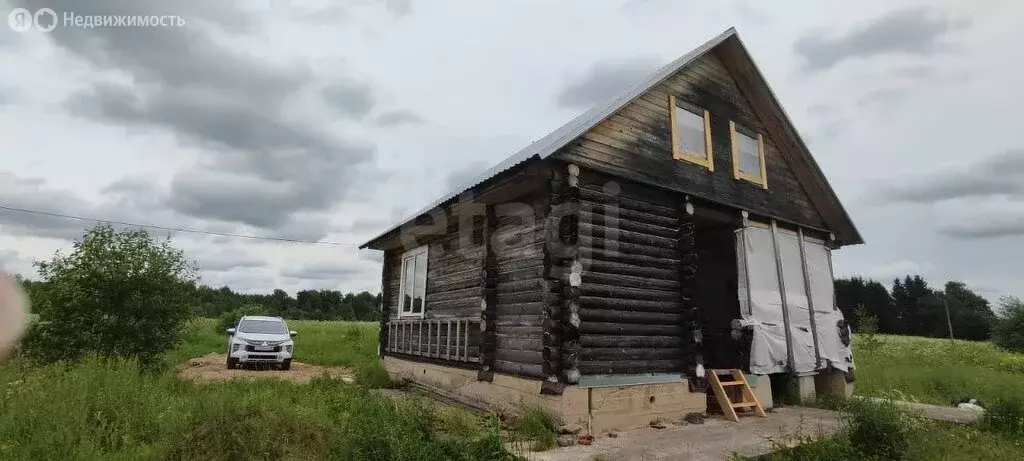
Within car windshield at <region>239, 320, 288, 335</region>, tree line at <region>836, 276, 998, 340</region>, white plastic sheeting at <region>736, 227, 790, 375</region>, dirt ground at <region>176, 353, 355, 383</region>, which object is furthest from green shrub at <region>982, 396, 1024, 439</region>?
tree line at <region>836, 276, 998, 340</region>

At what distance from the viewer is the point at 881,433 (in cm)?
641

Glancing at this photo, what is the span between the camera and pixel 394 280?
1512 cm

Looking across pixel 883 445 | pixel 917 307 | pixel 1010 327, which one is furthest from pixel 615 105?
pixel 917 307

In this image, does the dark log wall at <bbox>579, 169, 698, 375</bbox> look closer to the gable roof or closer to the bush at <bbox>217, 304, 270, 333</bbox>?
the gable roof

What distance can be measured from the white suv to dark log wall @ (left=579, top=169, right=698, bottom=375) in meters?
12.7

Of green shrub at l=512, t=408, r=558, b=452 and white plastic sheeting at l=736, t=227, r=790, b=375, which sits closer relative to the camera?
green shrub at l=512, t=408, r=558, b=452

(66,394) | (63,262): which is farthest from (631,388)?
(63,262)

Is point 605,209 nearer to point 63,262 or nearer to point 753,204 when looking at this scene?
point 753,204

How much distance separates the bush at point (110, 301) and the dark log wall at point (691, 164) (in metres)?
9.68

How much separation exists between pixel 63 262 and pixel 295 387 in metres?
5.95

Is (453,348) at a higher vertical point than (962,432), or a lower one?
higher

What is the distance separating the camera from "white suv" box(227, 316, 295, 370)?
1661 centimetres

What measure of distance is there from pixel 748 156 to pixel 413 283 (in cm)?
858

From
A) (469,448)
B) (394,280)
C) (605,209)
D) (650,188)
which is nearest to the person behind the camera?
(469,448)
